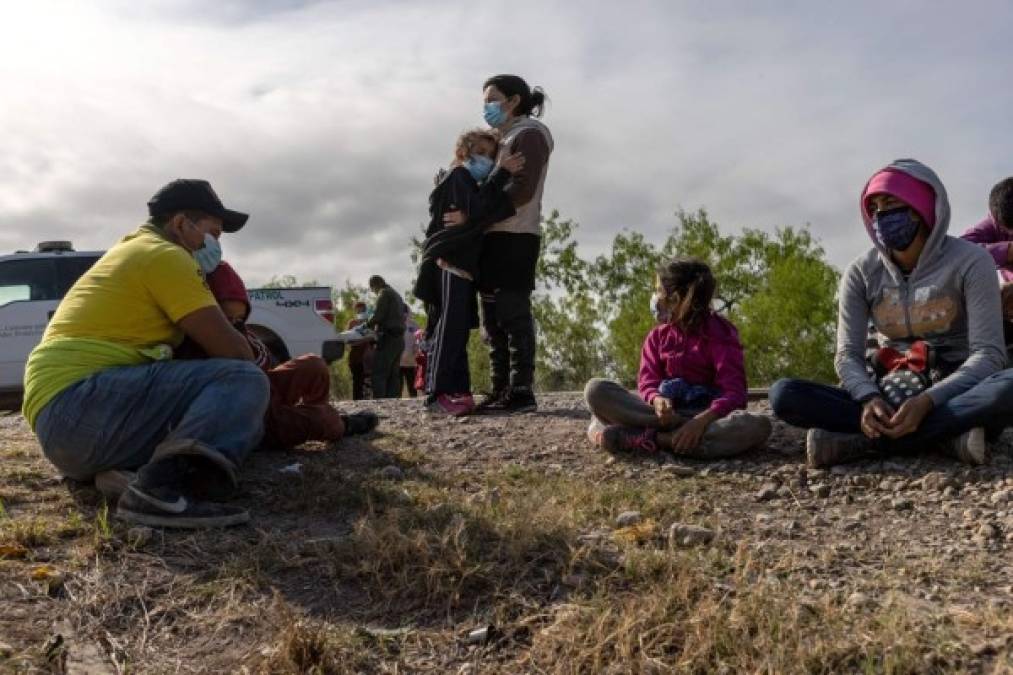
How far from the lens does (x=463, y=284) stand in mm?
6211

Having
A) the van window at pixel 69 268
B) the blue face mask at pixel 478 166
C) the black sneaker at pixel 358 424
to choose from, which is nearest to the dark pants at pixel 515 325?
the blue face mask at pixel 478 166

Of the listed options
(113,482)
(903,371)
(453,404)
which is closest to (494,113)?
(453,404)

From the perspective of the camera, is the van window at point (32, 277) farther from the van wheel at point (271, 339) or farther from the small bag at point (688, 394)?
the small bag at point (688, 394)

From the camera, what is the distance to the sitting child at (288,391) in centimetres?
498

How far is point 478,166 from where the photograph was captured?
20.7ft

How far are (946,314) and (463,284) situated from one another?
2750 mm

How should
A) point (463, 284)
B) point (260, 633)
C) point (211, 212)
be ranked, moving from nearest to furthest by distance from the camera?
1. point (260, 633)
2. point (211, 212)
3. point (463, 284)

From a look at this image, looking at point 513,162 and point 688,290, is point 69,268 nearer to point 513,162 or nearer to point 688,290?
point 513,162

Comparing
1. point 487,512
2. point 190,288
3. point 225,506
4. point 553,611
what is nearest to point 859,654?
point 553,611

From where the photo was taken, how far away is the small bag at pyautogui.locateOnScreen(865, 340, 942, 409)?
449 cm

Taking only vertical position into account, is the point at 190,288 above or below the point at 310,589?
above

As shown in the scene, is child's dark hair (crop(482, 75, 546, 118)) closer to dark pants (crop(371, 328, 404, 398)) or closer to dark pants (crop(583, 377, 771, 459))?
dark pants (crop(583, 377, 771, 459))

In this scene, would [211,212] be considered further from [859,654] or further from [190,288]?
[859,654]

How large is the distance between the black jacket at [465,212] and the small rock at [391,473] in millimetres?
1814
